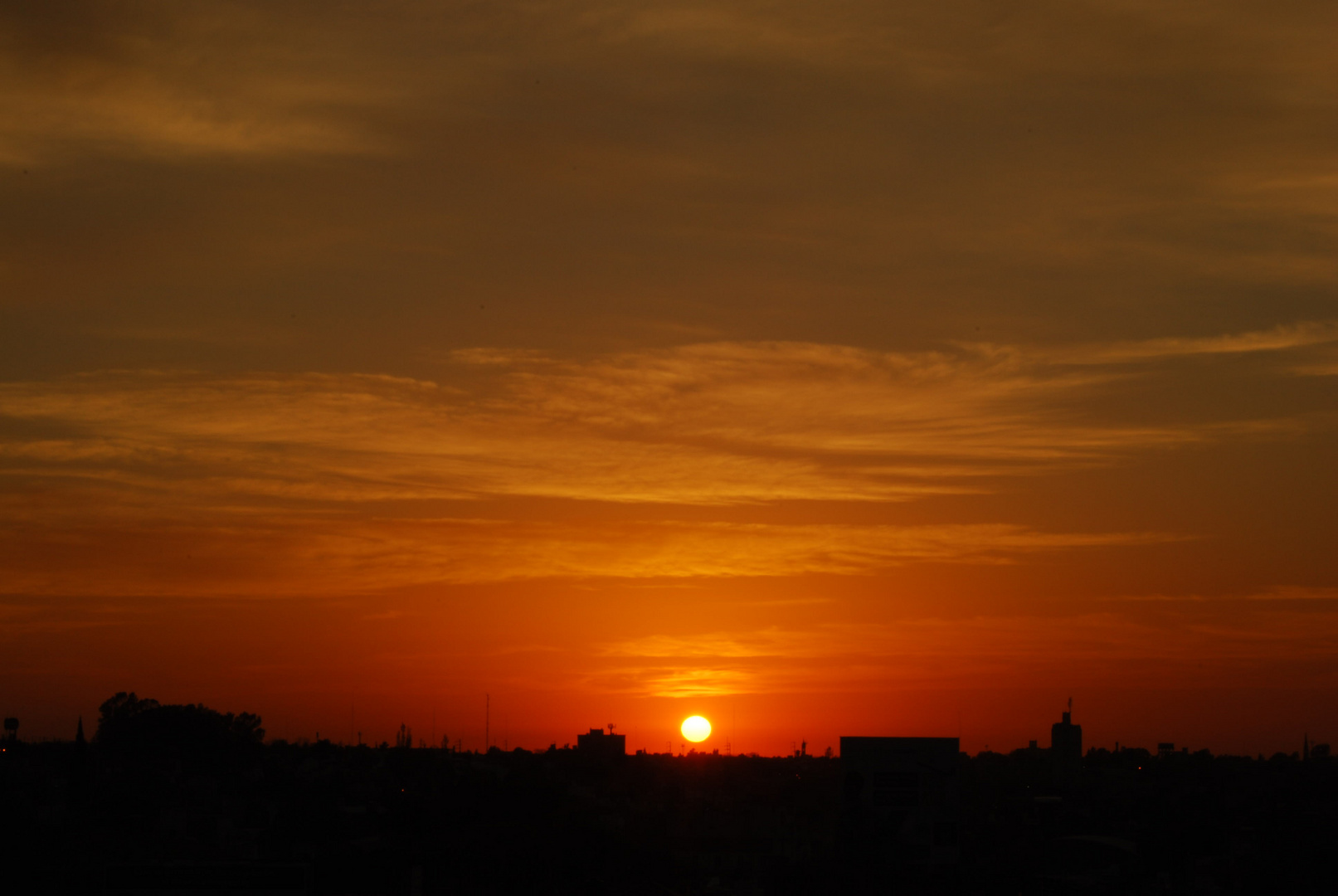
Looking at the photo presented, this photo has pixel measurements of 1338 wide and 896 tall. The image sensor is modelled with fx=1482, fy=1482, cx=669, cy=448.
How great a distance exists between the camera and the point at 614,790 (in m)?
150

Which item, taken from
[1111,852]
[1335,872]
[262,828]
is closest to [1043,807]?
[1111,852]

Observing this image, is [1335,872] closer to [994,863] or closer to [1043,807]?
[994,863]

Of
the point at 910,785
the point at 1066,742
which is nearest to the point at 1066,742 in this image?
the point at 1066,742

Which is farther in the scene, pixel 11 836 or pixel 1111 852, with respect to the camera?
pixel 1111 852

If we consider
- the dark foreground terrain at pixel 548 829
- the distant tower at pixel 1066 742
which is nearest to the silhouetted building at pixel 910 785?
the dark foreground terrain at pixel 548 829

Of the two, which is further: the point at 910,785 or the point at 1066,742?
the point at 1066,742

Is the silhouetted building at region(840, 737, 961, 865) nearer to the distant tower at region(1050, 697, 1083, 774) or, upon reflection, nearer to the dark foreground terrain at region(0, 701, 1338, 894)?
the dark foreground terrain at region(0, 701, 1338, 894)

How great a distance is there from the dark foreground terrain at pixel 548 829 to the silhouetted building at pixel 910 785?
2134mm

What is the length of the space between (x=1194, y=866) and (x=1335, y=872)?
30.2 ft

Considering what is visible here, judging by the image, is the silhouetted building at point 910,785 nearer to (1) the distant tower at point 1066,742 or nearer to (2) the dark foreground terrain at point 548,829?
(2) the dark foreground terrain at point 548,829

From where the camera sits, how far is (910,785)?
109m

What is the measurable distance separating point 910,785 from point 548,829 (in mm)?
Answer: 28878

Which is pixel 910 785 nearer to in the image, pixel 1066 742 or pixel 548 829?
pixel 548 829

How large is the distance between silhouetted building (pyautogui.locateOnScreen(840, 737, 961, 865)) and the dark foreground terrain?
2.13m
